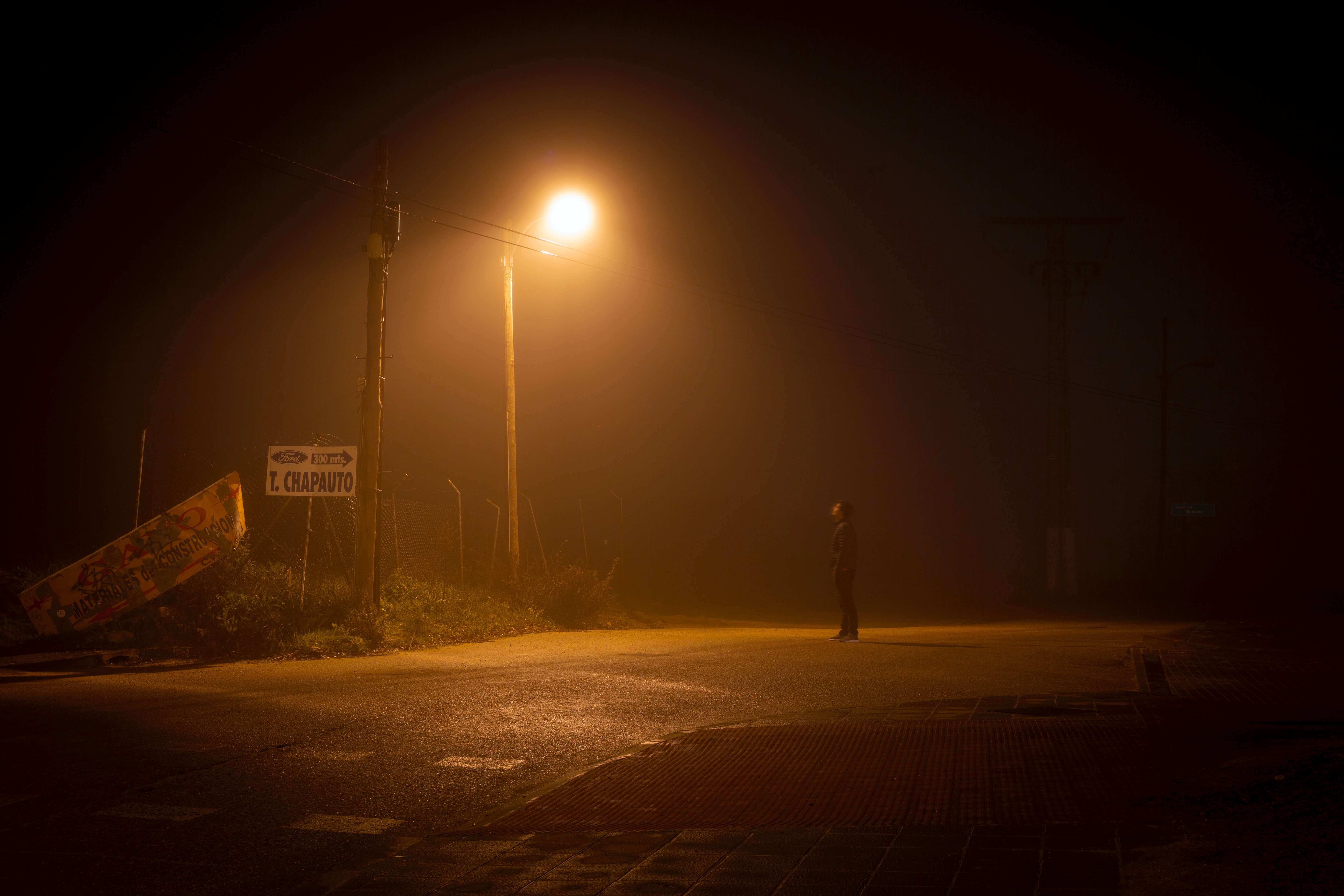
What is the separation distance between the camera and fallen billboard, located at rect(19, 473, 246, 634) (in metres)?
13.3

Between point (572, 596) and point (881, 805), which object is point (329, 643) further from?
point (881, 805)

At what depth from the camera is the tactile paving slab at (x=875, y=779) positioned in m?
5.25

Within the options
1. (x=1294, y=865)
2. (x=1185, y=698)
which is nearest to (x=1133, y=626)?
(x=1185, y=698)

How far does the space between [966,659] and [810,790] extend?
6.12 meters

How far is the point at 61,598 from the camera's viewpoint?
1330cm

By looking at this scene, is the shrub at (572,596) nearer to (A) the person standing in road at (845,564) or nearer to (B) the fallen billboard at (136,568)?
(A) the person standing in road at (845,564)

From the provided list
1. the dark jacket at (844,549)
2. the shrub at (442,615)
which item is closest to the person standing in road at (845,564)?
the dark jacket at (844,549)

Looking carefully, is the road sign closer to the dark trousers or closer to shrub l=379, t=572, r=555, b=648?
shrub l=379, t=572, r=555, b=648

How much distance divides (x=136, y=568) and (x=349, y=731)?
289 inches

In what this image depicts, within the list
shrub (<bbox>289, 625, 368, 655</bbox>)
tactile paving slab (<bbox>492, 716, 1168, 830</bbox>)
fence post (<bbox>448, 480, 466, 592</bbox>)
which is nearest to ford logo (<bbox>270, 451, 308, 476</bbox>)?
shrub (<bbox>289, 625, 368, 655</bbox>)

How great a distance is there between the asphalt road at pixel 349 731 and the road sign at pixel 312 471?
2.72m

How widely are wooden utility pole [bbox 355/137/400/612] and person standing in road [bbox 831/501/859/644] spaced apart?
5.85 m

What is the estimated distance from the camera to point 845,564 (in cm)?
1433

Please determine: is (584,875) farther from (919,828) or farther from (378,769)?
(378,769)
